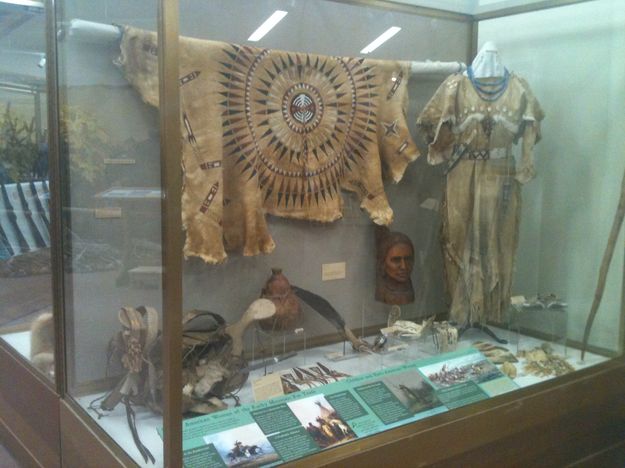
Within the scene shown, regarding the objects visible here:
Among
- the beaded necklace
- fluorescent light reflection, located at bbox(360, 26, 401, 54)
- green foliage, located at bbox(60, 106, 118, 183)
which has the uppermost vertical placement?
fluorescent light reflection, located at bbox(360, 26, 401, 54)

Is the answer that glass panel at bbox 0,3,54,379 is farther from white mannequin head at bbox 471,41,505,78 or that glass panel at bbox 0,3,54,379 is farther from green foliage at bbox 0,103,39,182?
white mannequin head at bbox 471,41,505,78

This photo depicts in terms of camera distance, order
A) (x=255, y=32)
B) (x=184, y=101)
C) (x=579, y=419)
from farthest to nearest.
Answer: (x=579, y=419) → (x=255, y=32) → (x=184, y=101)

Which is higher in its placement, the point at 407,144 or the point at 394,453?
the point at 407,144

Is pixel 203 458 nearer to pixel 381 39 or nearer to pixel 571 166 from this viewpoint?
pixel 381 39

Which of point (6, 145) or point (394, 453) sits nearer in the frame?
point (394, 453)

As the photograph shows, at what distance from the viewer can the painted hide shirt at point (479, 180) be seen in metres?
2.71

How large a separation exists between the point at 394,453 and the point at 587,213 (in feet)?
4.90

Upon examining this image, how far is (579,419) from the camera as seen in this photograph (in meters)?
2.63

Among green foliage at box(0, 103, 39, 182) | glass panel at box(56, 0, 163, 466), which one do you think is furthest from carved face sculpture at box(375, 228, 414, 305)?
green foliage at box(0, 103, 39, 182)

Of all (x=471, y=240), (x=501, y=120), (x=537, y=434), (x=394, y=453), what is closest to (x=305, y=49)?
(x=501, y=120)

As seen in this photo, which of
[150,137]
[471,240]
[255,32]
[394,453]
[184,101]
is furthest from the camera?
[471,240]

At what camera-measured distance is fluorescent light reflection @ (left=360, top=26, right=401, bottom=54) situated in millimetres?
2656

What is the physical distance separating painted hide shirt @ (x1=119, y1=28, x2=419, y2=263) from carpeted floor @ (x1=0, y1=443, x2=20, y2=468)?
123 centimetres

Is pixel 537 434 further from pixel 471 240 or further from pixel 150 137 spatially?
pixel 150 137
